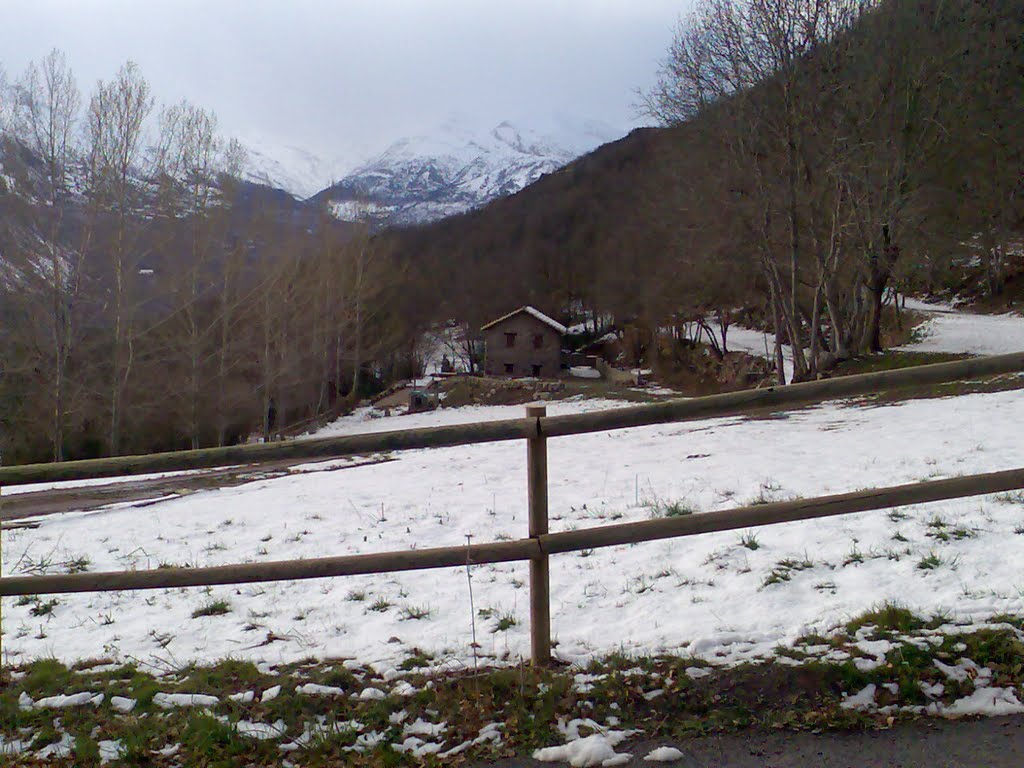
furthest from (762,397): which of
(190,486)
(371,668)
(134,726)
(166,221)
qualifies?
(166,221)

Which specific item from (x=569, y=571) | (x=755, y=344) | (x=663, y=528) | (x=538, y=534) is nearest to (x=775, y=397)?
(x=663, y=528)

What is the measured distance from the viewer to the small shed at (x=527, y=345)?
56.6m

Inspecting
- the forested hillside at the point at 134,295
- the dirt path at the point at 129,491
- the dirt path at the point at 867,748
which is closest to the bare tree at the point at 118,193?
the forested hillside at the point at 134,295

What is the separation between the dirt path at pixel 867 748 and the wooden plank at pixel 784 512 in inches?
36.0

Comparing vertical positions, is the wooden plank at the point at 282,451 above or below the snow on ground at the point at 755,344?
below

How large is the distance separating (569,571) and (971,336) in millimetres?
29768

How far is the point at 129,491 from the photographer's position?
1412 centimetres

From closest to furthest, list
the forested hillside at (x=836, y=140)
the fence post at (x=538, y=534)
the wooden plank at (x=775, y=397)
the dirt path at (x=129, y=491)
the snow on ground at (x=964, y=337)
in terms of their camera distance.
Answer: the wooden plank at (x=775, y=397)
the fence post at (x=538, y=534)
the dirt path at (x=129, y=491)
the forested hillside at (x=836, y=140)
the snow on ground at (x=964, y=337)

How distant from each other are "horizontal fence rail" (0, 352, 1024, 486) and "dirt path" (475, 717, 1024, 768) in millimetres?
1396

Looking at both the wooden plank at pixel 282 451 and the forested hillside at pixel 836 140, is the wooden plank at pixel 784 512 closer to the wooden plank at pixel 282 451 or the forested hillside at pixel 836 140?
the wooden plank at pixel 282 451

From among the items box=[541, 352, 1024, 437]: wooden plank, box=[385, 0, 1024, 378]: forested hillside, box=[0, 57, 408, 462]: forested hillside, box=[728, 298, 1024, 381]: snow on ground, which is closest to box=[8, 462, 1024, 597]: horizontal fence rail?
box=[541, 352, 1024, 437]: wooden plank

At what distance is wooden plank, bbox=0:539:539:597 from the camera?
374 centimetres

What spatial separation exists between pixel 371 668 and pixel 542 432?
5.20ft

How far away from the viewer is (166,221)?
109 ft
